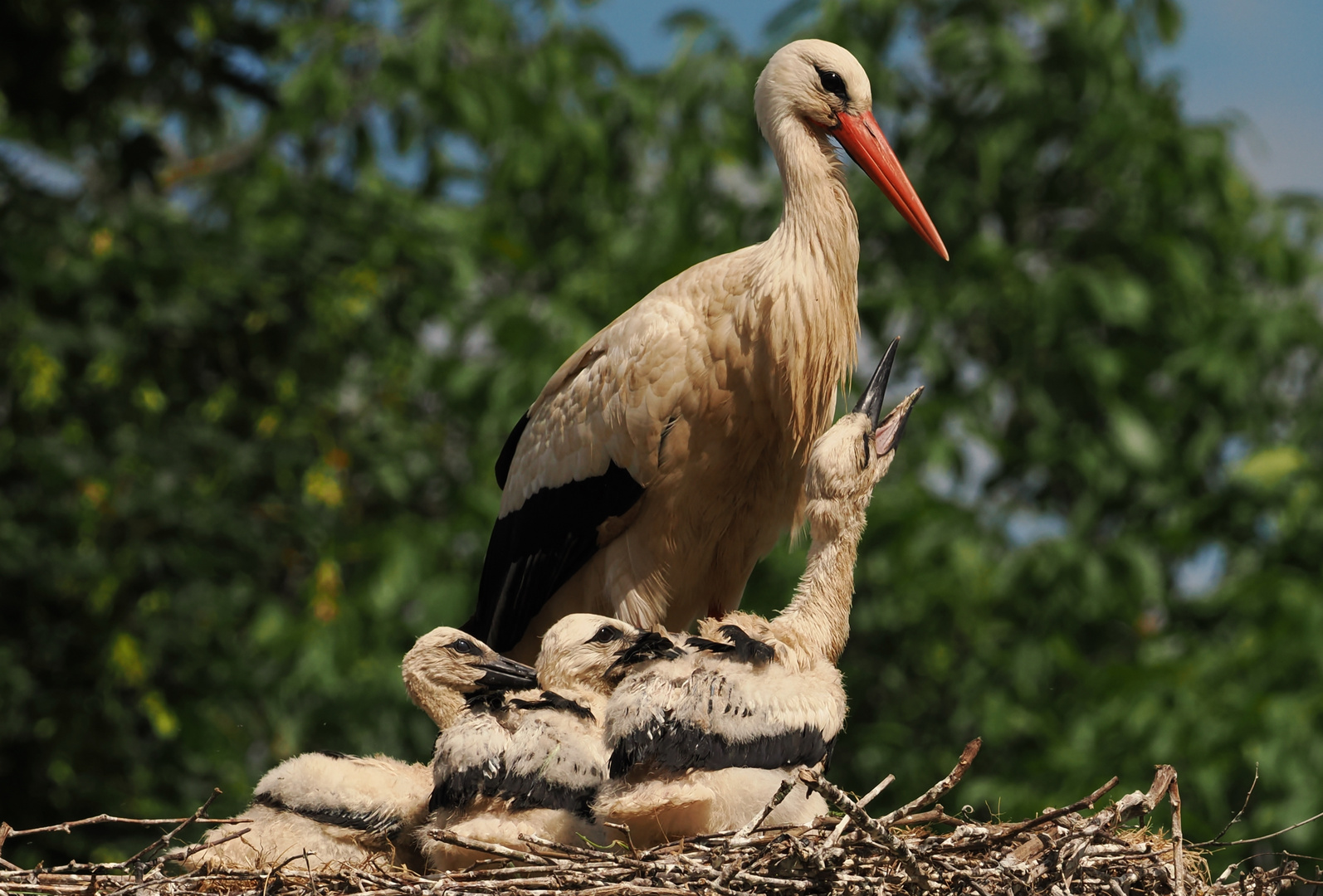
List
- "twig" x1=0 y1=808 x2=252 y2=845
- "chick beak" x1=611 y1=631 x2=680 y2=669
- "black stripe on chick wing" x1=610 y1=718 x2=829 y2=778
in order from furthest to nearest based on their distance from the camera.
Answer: "chick beak" x1=611 y1=631 x2=680 y2=669 → "black stripe on chick wing" x1=610 y1=718 x2=829 y2=778 → "twig" x1=0 y1=808 x2=252 y2=845

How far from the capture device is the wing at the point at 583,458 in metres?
4.70

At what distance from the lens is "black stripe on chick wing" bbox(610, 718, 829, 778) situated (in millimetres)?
3777

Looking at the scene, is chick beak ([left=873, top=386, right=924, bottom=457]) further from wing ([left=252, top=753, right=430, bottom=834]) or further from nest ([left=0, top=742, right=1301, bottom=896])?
wing ([left=252, top=753, right=430, bottom=834])

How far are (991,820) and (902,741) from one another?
5811 mm

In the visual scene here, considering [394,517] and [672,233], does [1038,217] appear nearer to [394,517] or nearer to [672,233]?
[672,233]

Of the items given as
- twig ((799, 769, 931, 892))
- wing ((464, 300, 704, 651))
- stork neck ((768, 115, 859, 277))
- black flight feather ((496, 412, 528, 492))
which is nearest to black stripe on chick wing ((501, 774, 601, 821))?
twig ((799, 769, 931, 892))

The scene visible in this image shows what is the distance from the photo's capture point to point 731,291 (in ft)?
→ 15.5

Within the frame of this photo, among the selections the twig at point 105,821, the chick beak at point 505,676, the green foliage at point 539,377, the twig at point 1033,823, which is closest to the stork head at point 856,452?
the chick beak at point 505,676

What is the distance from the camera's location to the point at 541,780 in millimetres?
3848

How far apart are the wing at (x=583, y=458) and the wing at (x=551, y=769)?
41.8 inches

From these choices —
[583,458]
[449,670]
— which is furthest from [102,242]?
[449,670]

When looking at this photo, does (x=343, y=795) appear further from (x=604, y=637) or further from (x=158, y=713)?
(x=158, y=713)

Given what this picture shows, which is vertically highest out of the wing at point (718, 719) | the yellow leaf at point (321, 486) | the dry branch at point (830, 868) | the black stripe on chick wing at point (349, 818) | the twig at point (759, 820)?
the yellow leaf at point (321, 486)

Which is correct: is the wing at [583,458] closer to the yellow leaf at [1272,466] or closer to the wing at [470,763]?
the wing at [470,763]
